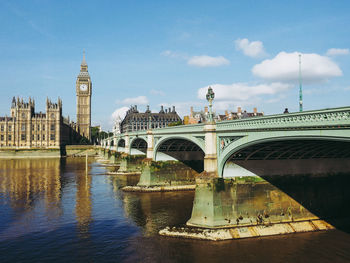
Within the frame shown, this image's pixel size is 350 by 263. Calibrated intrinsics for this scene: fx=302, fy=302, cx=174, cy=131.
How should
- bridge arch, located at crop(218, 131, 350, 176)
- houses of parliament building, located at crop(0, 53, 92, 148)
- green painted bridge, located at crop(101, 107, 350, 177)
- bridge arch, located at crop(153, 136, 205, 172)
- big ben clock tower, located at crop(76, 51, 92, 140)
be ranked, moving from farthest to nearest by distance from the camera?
big ben clock tower, located at crop(76, 51, 92, 140) < houses of parliament building, located at crop(0, 53, 92, 148) < bridge arch, located at crop(153, 136, 205, 172) < bridge arch, located at crop(218, 131, 350, 176) < green painted bridge, located at crop(101, 107, 350, 177)

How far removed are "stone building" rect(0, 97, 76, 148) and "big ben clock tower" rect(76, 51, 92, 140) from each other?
49.2 m

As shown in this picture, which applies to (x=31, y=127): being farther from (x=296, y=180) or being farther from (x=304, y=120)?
(x=304, y=120)

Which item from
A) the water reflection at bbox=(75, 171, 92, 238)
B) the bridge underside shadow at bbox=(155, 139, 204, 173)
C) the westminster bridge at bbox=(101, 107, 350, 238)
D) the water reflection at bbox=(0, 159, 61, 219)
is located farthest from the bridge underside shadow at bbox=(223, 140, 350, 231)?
the bridge underside shadow at bbox=(155, 139, 204, 173)

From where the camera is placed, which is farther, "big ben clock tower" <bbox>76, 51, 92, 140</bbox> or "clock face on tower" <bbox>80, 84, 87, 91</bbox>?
"clock face on tower" <bbox>80, 84, 87, 91</bbox>

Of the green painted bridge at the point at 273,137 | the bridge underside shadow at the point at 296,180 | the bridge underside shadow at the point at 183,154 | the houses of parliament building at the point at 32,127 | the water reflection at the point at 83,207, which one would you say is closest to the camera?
the green painted bridge at the point at 273,137

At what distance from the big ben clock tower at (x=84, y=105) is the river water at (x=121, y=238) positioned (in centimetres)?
14849

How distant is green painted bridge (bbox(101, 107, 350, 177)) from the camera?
49.6 ft

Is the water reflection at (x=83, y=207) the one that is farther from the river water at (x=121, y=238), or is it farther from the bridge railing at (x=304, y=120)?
the bridge railing at (x=304, y=120)

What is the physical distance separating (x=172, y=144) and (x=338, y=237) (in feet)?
89.1

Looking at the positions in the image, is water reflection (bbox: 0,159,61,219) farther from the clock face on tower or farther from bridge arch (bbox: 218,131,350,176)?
the clock face on tower

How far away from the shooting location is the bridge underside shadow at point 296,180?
2470 centimetres

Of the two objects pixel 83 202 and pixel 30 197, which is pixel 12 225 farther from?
pixel 30 197

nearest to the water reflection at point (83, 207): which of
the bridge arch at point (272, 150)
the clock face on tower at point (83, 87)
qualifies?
the bridge arch at point (272, 150)

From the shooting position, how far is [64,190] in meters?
44.4
